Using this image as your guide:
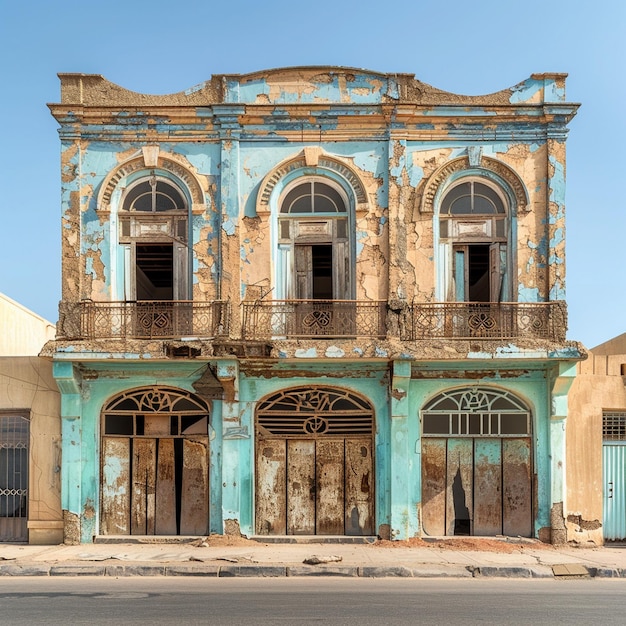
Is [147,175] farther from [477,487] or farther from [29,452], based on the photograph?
[477,487]

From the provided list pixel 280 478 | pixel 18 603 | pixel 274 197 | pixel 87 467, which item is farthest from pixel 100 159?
pixel 18 603

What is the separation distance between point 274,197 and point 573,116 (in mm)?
5447

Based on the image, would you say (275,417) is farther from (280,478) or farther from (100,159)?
(100,159)

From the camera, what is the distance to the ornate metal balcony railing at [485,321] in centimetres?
1258

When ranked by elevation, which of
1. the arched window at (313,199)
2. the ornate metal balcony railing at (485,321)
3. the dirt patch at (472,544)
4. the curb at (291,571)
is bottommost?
the dirt patch at (472,544)

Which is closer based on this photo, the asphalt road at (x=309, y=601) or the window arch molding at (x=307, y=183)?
the asphalt road at (x=309, y=601)

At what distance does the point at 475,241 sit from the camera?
13.2 m

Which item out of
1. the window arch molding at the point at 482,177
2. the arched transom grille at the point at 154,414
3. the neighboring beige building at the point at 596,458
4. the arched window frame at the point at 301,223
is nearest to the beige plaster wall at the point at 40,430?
the arched transom grille at the point at 154,414

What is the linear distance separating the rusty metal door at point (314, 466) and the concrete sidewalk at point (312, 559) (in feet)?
1.45

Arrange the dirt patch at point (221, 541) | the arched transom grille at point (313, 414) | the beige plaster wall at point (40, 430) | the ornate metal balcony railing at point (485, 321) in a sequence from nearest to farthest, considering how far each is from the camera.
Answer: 1. the dirt patch at point (221, 541)
2. the ornate metal balcony railing at point (485, 321)
3. the beige plaster wall at point (40, 430)
4. the arched transom grille at point (313, 414)

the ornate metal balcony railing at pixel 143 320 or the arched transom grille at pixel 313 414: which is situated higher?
the ornate metal balcony railing at pixel 143 320

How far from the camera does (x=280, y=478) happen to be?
507 inches

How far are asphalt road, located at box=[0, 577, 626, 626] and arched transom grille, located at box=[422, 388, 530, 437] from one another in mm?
3232

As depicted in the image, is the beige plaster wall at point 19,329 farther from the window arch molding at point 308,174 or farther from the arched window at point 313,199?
the arched window at point 313,199
